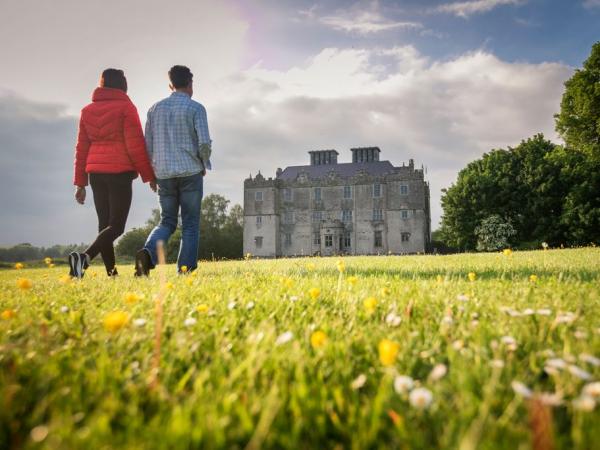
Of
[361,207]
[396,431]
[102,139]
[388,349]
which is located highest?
[361,207]

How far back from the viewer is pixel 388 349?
111cm

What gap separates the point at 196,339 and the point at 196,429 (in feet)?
2.92

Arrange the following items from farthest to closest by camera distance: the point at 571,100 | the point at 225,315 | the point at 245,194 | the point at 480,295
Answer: the point at 245,194 < the point at 571,100 < the point at 480,295 < the point at 225,315

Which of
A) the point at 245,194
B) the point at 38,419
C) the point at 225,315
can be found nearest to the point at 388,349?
the point at 38,419

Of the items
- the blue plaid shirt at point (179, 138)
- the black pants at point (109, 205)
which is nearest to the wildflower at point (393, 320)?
the blue plaid shirt at point (179, 138)

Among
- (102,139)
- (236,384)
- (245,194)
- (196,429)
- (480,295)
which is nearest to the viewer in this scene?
(196,429)

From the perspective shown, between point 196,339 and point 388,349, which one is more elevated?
point 388,349

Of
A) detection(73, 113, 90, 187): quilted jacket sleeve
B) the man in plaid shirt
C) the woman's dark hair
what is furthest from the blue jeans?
→ the woman's dark hair

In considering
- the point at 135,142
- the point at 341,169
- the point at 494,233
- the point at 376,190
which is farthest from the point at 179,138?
Answer: the point at 341,169

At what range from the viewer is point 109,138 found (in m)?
5.85

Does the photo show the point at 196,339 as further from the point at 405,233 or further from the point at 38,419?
the point at 405,233

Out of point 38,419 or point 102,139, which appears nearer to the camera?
point 38,419

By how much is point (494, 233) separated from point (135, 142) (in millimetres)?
35205

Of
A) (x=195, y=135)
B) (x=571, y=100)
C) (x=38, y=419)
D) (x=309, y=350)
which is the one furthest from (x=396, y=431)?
(x=571, y=100)
